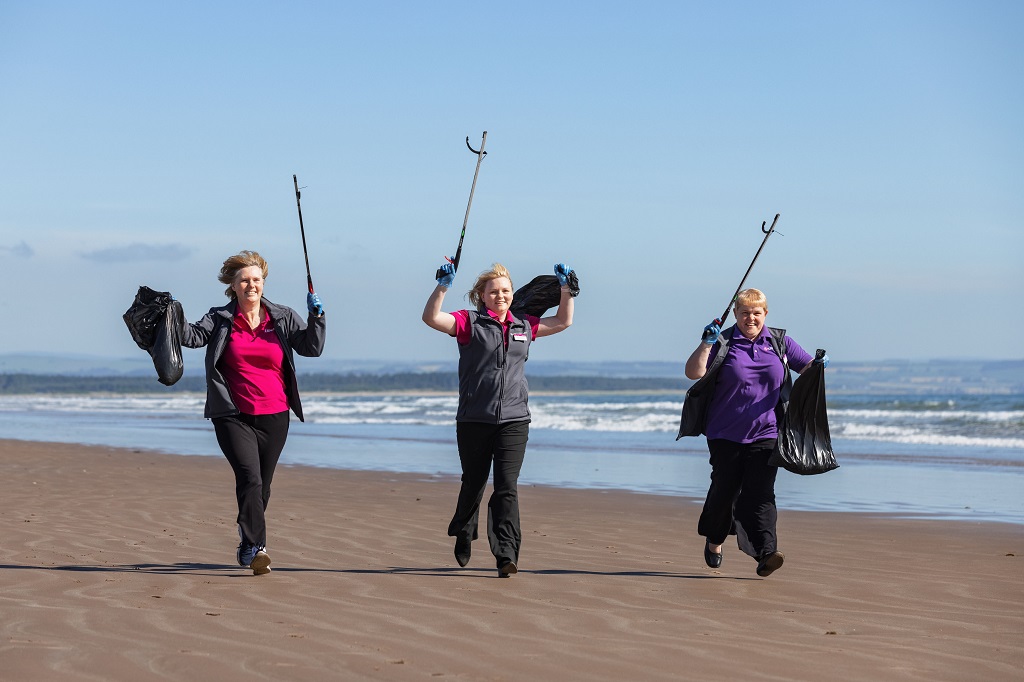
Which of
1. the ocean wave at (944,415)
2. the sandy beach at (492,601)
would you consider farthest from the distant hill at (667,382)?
the sandy beach at (492,601)

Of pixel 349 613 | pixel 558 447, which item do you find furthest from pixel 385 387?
pixel 349 613

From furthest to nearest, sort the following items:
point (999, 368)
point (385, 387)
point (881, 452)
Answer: point (999, 368) < point (385, 387) < point (881, 452)

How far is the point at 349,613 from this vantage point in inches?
204

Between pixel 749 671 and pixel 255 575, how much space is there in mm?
2851

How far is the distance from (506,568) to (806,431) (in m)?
1.68

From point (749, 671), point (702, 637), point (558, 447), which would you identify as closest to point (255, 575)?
point (702, 637)

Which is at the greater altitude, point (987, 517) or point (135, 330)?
point (135, 330)

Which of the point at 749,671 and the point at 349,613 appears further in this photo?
the point at 349,613

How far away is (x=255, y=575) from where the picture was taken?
6203mm

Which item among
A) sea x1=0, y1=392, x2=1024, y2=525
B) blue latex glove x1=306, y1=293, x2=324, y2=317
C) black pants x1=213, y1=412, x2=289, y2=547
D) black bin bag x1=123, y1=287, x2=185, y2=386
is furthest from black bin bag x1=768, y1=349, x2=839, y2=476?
sea x1=0, y1=392, x2=1024, y2=525

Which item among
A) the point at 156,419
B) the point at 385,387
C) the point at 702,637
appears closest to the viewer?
the point at 702,637

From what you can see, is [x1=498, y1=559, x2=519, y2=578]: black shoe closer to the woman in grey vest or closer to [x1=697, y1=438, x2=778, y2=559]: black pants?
the woman in grey vest

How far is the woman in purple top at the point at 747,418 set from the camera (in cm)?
634

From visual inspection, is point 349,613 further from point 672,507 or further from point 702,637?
point 672,507
